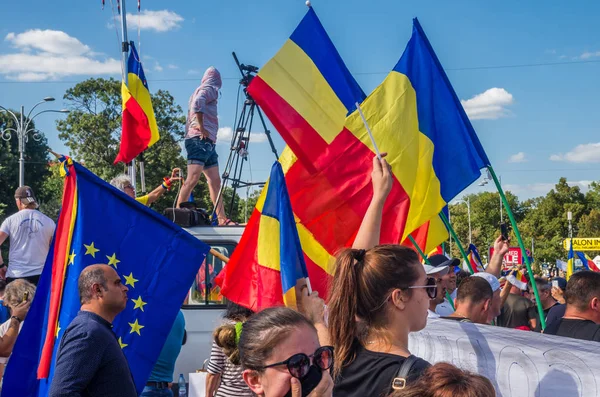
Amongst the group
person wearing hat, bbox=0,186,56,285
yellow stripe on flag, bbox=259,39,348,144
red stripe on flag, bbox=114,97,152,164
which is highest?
red stripe on flag, bbox=114,97,152,164

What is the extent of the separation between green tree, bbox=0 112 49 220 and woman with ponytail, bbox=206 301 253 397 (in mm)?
39905

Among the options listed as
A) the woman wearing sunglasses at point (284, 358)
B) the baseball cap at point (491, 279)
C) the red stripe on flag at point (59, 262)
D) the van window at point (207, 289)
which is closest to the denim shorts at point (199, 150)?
the van window at point (207, 289)

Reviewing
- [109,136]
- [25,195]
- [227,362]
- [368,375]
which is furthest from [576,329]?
[109,136]

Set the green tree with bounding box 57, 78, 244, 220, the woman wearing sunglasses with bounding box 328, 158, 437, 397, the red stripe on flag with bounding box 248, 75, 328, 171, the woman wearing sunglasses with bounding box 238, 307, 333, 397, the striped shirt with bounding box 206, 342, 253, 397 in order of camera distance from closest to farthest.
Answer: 1. the woman wearing sunglasses with bounding box 238, 307, 333, 397
2. the woman wearing sunglasses with bounding box 328, 158, 437, 397
3. the red stripe on flag with bounding box 248, 75, 328, 171
4. the striped shirt with bounding box 206, 342, 253, 397
5. the green tree with bounding box 57, 78, 244, 220

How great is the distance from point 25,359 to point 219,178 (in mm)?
4729

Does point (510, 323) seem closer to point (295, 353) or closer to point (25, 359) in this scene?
point (25, 359)

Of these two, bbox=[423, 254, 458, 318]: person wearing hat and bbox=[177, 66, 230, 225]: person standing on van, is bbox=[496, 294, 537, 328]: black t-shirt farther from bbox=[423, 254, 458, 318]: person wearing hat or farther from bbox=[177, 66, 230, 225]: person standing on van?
bbox=[177, 66, 230, 225]: person standing on van

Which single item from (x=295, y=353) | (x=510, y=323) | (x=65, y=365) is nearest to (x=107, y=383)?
(x=65, y=365)

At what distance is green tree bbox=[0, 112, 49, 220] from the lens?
47656 millimetres

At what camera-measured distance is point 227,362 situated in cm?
525

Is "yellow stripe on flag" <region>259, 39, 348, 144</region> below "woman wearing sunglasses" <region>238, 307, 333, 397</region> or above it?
above

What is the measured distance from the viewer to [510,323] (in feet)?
29.7

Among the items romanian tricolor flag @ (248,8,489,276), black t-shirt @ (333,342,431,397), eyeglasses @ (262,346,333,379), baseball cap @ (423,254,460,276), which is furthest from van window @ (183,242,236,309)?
eyeglasses @ (262,346,333,379)

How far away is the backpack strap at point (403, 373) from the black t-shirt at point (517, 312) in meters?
6.84
